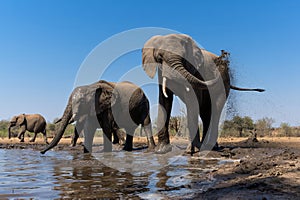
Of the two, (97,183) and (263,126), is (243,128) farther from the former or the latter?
(97,183)

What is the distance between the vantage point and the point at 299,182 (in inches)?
160

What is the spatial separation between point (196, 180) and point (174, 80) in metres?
3.94

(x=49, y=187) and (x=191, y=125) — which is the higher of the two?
(x=191, y=125)

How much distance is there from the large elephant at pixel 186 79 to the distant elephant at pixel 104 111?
7.25 ft

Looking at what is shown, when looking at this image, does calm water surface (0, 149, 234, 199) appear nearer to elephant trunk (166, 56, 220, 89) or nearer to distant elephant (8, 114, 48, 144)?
elephant trunk (166, 56, 220, 89)

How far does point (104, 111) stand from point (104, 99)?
39 cm

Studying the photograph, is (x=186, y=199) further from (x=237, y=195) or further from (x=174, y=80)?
(x=174, y=80)

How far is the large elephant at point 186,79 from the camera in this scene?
873 cm

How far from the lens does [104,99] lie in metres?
11.3

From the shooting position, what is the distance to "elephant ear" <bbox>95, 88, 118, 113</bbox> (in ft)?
36.6

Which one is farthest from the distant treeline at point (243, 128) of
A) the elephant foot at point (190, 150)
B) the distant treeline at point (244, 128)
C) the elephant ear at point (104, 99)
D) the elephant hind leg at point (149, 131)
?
the elephant foot at point (190, 150)

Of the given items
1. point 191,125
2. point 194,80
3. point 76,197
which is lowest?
point 76,197

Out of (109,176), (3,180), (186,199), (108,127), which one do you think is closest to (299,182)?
(186,199)

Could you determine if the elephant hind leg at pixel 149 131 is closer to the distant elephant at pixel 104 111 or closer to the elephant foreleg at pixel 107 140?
the distant elephant at pixel 104 111
